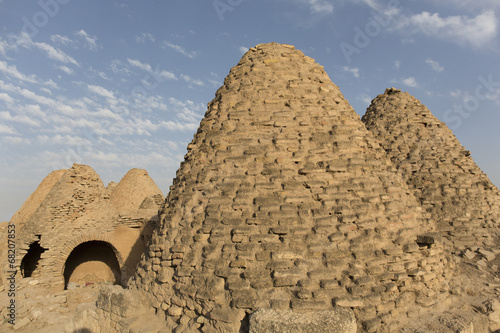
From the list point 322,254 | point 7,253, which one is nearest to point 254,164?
point 322,254

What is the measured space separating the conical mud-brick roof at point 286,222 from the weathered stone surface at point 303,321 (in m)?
0.11

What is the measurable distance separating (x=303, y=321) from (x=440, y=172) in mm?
6249

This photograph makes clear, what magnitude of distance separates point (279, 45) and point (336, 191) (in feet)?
10.5

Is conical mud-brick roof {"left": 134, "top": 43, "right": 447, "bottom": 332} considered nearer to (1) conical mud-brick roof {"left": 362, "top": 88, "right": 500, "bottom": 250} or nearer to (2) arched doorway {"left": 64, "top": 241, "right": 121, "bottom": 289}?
(1) conical mud-brick roof {"left": 362, "top": 88, "right": 500, "bottom": 250}

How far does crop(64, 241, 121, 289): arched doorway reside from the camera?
36.3 ft

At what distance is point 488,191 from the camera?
23.8ft

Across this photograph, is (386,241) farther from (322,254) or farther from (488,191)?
(488,191)

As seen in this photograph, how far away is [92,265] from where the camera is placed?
11.5m

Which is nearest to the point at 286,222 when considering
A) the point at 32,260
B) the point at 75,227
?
the point at 75,227

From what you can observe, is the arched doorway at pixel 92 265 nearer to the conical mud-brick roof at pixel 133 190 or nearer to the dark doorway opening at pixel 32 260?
the dark doorway opening at pixel 32 260

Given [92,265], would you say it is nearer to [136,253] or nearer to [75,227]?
[75,227]

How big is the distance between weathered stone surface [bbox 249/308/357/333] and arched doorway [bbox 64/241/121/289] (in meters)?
9.63

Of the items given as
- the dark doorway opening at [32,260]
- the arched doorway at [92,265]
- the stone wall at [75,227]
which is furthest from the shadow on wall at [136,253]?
the dark doorway opening at [32,260]

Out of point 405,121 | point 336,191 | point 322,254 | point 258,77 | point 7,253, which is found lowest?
point 7,253
